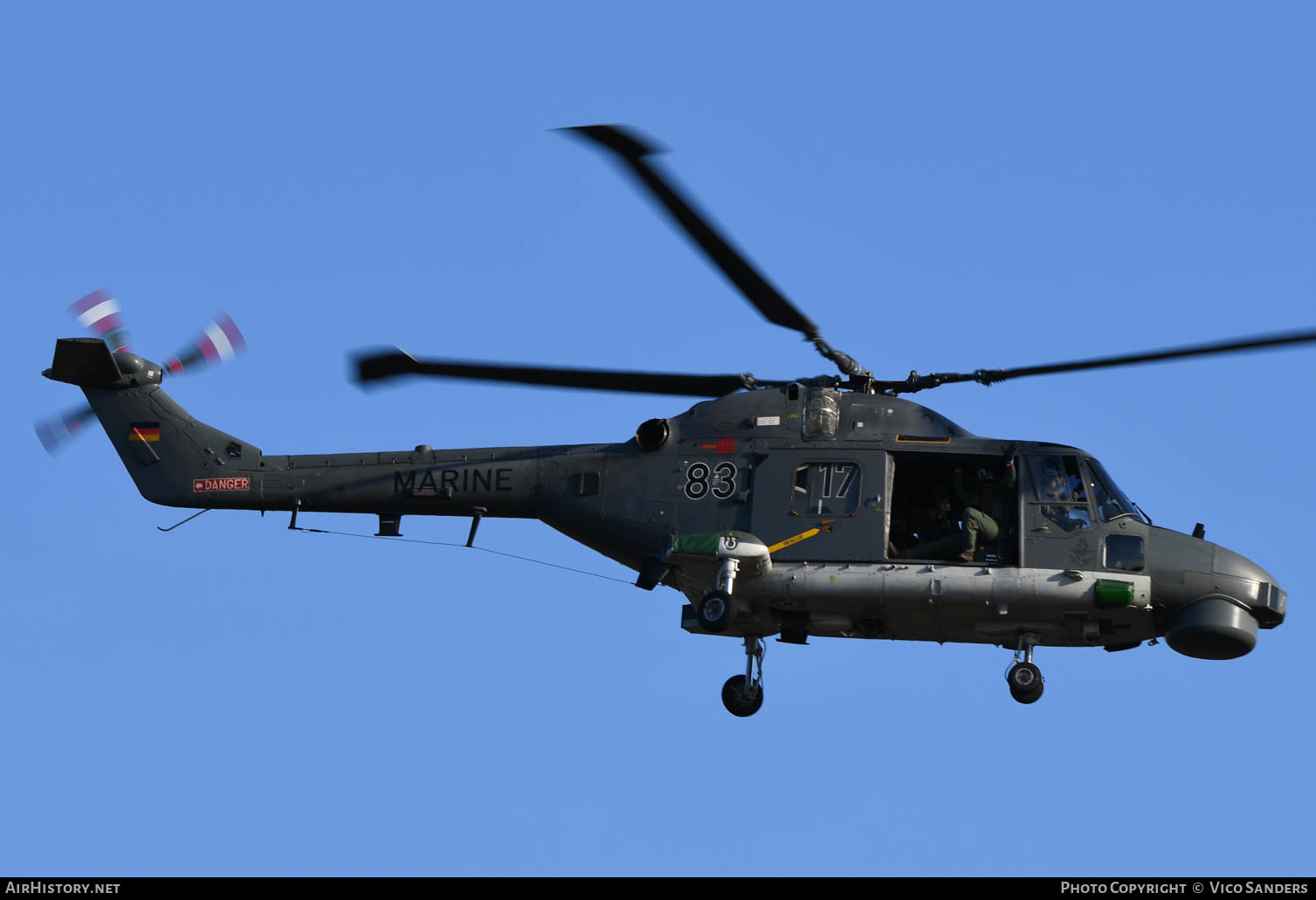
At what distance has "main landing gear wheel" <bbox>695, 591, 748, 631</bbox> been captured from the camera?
2512 centimetres

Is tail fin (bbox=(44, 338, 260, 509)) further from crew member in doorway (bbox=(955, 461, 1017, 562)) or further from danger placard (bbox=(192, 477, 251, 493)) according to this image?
crew member in doorway (bbox=(955, 461, 1017, 562))

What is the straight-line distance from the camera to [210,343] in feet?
97.4

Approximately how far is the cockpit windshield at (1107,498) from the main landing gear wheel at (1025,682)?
2.27 m

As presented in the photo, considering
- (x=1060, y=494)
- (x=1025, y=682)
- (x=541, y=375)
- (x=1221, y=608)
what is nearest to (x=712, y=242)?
(x=541, y=375)

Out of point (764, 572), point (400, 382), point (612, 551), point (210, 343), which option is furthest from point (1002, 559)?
point (210, 343)

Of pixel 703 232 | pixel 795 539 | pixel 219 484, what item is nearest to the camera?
pixel 703 232

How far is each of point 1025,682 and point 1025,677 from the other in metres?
0.07

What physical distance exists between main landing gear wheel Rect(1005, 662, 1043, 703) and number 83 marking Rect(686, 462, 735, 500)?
180 inches

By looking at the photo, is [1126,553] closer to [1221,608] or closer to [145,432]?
[1221,608]

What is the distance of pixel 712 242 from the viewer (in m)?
23.3

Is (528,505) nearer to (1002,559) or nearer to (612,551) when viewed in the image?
(612,551)

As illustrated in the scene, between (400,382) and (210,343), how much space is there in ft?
16.1

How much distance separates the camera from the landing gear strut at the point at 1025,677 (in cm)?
2523

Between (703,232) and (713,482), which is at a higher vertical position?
(703,232)
